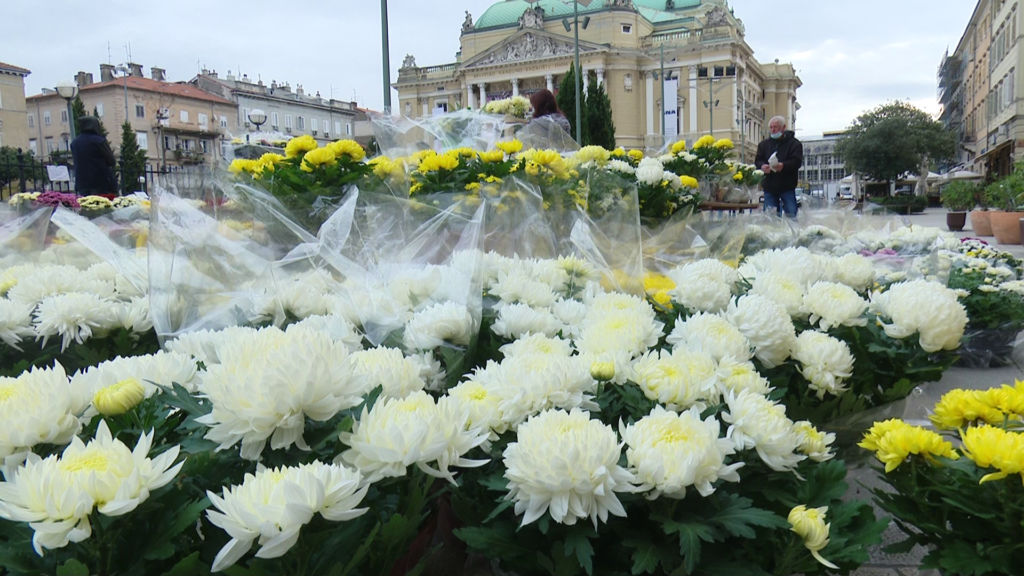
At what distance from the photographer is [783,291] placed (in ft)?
5.72

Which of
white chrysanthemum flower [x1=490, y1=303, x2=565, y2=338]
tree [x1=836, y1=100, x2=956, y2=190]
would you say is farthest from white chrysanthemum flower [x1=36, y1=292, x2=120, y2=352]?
tree [x1=836, y1=100, x2=956, y2=190]

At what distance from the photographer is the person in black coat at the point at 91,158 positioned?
8281 millimetres

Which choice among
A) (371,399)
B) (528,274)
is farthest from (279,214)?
(371,399)

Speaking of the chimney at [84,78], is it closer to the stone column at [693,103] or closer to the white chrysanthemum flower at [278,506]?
the stone column at [693,103]

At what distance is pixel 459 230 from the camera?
72.3 inches

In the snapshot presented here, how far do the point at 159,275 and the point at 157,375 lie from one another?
0.54 metres

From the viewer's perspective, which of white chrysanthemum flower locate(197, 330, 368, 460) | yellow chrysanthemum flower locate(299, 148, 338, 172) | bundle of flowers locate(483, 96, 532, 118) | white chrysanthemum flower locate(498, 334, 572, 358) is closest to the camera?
white chrysanthemum flower locate(197, 330, 368, 460)

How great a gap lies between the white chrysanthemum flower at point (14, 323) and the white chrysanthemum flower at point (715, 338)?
1.47m

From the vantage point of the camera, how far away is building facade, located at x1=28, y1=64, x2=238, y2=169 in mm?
53719

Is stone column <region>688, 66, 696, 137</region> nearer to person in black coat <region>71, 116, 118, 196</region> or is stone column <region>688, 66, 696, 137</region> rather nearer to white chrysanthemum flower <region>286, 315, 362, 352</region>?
person in black coat <region>71, 116, 118, 196</region>

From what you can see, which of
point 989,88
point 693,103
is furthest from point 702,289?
point 693,103

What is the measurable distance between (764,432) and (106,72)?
6601 centimetres

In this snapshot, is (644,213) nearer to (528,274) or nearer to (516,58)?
(528,274)

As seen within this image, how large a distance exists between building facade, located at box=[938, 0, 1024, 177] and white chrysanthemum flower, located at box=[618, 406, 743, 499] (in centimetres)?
2641
